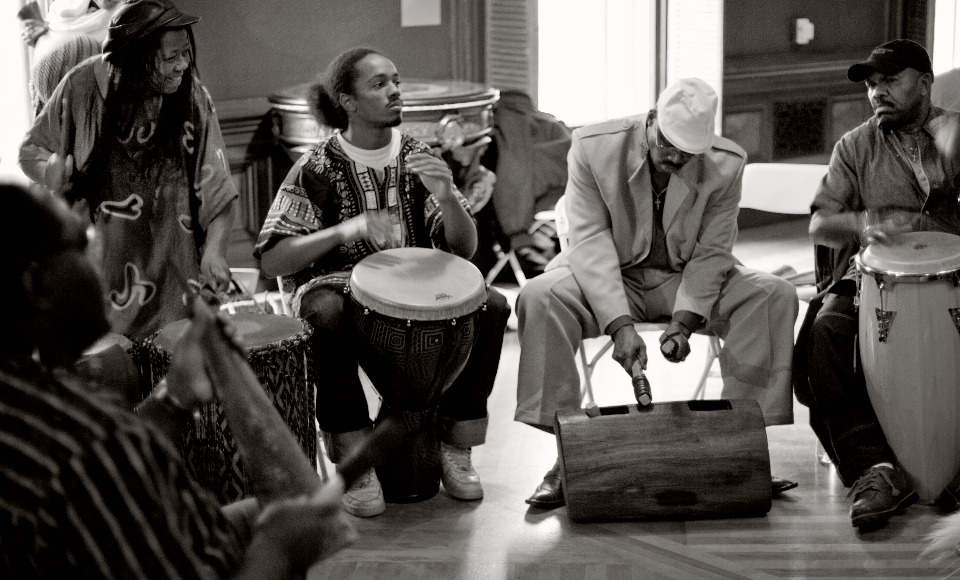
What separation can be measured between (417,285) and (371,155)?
1.92 feet

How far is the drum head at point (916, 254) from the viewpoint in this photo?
334cm

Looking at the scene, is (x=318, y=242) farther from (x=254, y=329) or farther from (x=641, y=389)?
(x=641, y=389)

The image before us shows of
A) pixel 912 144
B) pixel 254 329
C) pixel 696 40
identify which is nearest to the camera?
pixel 254 329

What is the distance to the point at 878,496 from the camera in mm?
3365

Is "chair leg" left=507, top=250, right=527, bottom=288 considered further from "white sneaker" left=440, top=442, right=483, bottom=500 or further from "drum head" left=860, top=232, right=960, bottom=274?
"drum head" left=860, top=232, right=960, bottom=274

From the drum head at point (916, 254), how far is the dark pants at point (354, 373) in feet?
3.58

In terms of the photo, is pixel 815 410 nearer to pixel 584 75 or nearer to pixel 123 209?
pixel 123 209

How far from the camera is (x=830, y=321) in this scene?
143 inches

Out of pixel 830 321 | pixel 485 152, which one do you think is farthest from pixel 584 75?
pixel 830 321

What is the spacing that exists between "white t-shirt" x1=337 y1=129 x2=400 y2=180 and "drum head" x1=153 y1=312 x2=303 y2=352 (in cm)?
64

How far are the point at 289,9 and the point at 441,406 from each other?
2.97m

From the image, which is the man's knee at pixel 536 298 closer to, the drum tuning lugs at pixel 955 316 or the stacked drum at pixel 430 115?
the drum tuning lugs at pixel 955 316

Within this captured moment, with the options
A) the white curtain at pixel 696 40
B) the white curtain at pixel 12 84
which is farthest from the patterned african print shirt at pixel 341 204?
the white curtain at pixel 696 40

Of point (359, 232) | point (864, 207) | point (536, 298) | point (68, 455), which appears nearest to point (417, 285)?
point (359, 232)
